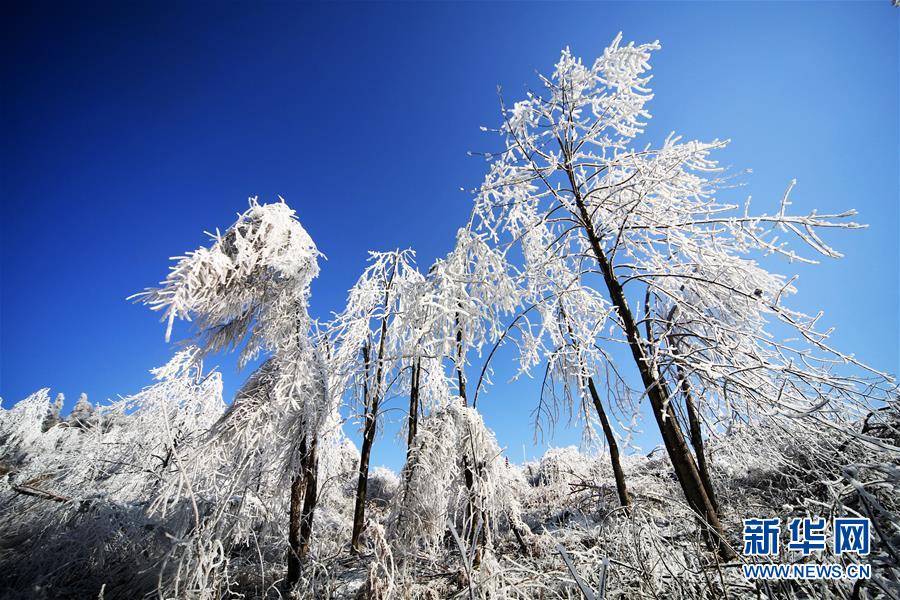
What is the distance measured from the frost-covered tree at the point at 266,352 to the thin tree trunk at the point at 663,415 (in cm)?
394

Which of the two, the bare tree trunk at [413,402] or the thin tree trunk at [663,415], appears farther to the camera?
the bare tree trunk at [413,402]

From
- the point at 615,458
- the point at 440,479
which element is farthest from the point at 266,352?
the point at 615,458

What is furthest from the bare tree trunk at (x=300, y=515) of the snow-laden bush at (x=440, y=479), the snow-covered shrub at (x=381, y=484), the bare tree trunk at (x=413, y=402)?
the snow-covered shrub at (x=381, y=484)

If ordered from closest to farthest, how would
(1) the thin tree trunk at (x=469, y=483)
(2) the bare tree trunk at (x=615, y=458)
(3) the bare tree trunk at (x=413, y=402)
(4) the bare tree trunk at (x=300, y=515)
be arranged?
(1) the thin tree trunk at (x=469, y=483) < (4) the bare tree trunk at (x=300, y=515) < (2) the bare tree trunk at (x=615, y=458) < (3) the bare tree trunk at (x=413, y=402)

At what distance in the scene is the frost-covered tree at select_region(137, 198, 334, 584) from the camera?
161 inches

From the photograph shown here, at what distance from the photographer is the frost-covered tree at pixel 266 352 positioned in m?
4.08

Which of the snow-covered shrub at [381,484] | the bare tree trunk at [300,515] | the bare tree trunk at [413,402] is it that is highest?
the snow-covered shrub at [381,484]

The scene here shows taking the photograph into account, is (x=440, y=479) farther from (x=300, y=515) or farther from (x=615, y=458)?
(x=615, y=458)

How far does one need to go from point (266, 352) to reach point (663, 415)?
5.02 metres

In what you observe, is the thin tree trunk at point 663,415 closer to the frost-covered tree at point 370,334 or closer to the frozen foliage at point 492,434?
the frozen foliage at point 492,434

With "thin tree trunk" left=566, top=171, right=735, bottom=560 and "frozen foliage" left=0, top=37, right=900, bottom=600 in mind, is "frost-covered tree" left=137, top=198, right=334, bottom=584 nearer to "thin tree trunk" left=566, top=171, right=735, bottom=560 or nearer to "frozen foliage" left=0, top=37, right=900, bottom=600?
"frozen foliage" left=0, top=37, right=900, bottom=600

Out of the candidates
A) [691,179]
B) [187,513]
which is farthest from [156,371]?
[691,179]

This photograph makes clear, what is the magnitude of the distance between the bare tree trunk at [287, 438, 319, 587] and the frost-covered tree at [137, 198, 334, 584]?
0.04 feet

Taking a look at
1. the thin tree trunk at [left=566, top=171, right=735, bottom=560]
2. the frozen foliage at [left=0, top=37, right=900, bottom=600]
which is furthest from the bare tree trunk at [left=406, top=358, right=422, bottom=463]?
the thin tree trunk at [left=566, top=171, right=735, bottom=560]
